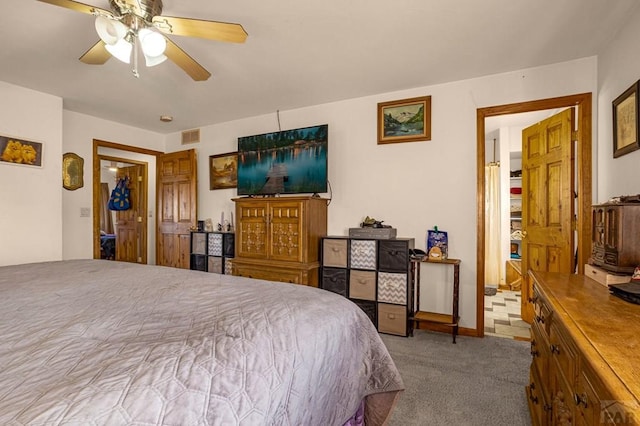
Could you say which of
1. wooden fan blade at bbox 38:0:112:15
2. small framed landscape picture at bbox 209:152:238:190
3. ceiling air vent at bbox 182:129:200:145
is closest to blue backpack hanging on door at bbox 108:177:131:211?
ceiling air vent at bbox 182:129:200:145

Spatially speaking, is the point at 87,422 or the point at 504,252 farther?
the point at 504,252

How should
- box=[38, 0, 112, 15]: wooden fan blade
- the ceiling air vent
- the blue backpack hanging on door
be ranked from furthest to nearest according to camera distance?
Result: 1. the blue backpack hanging on door
2. the ceiling air vent
3. box=[38, 0, 112, 15]: wooden fan blade

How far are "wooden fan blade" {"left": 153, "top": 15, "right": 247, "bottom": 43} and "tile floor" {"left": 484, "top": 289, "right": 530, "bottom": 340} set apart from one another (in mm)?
3415

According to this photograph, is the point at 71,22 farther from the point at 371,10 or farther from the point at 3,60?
Answer: the point at 371,10

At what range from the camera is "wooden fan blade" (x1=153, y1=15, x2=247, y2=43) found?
1.75 meters

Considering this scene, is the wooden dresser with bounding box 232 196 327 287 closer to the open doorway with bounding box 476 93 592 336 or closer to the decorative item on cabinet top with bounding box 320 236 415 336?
the decorative item on cabinet top with bounding box 320 236 415 336

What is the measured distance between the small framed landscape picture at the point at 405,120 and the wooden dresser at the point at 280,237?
1.07 metres

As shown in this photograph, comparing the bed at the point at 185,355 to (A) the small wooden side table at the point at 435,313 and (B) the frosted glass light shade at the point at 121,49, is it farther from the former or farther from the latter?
(A) the small wooden side table at the point at 435,313

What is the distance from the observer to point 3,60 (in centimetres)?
269

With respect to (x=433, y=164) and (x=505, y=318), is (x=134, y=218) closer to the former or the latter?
(x=433, y=164)

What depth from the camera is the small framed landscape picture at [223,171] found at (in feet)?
14.7

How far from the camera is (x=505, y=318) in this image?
3672 millimetres

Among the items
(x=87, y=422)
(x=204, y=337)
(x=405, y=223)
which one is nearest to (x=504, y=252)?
(x=405, y=223)

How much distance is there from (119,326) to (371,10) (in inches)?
86.6
